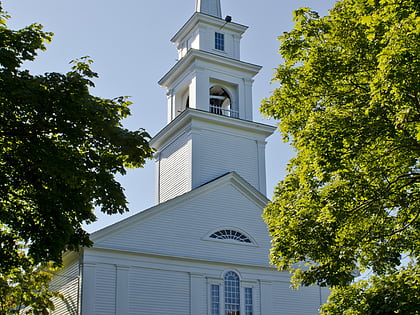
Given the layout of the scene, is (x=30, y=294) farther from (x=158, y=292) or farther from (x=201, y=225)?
(x=201, y=225)

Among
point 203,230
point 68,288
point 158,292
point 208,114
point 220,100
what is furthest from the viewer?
point 220,100

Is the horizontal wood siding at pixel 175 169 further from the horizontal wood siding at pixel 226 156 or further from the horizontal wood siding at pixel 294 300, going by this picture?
the horizontal wood siding at pixel 294 300

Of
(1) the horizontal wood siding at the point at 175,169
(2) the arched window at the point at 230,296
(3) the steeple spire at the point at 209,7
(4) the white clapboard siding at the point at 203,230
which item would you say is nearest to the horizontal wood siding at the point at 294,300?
(2) the arched window at the point at 230,296

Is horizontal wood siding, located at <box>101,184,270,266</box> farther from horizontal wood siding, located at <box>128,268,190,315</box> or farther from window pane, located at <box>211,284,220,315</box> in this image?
window pane, located at <box>211,284,220,315</box>

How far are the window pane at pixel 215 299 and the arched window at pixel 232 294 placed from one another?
365 mm

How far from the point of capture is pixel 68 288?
24.8 m

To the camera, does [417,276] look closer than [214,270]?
Yes

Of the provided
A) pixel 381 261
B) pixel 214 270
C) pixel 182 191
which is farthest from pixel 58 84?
pixel 182 191

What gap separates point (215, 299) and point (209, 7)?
16814 mm

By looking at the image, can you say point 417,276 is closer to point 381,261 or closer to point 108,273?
point 381,261

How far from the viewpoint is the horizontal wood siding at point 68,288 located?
2386 cm

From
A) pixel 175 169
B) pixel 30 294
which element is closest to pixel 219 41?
pixel 175 169

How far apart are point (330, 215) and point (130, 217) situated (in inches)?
505

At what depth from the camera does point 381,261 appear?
1416cm
